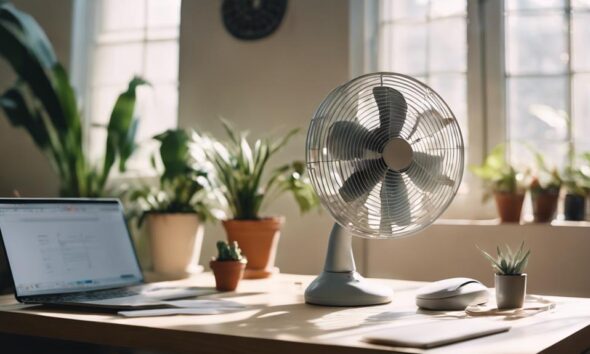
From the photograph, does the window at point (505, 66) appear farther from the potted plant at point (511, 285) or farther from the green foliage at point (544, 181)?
the potted plant at point (511, 285)

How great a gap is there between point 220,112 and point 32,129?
87cm

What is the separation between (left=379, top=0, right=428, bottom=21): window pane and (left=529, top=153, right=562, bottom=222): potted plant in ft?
2.73

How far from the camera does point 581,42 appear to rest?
2742 mm

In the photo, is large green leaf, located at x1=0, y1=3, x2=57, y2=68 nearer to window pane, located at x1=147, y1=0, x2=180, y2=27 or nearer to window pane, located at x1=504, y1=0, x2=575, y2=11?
window pane, located at x1=147, y1=0, x2=180, y2=27

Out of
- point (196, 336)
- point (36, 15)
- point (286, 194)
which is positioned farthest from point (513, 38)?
point (36, 15)

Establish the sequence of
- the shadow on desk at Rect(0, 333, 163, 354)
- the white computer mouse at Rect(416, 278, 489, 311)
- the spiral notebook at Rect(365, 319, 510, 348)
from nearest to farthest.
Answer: the spiral notebook at Rect(365, 319, 510, 348) → the white computer mouse at Rect(416, 278, 489, 311) → the shadow on desk at Rect(0, 333, 163, 354)

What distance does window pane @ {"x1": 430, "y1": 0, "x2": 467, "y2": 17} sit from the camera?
2928 mm

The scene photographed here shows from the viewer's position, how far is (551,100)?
278cm

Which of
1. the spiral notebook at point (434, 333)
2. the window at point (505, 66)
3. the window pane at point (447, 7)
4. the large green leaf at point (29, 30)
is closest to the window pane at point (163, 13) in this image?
the large green leaf at point (29, 30)

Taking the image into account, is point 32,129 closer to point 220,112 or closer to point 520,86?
point 220,112

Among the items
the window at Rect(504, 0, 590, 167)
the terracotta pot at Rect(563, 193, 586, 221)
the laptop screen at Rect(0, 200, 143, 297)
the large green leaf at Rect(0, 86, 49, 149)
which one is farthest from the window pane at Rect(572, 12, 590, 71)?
the large green leaf at Rect(0, 86, 49, 149)

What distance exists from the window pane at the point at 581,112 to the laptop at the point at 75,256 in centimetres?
163

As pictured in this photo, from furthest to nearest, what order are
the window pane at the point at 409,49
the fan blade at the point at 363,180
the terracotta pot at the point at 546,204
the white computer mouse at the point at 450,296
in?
1. the window pane at the point at 409,49
2. the terracotta pot at the point at 546,204
3. the fan blade at the point at 363,180
4. the white computer mouse at the point at 450,296

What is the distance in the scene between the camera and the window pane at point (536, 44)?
9.09 feet
